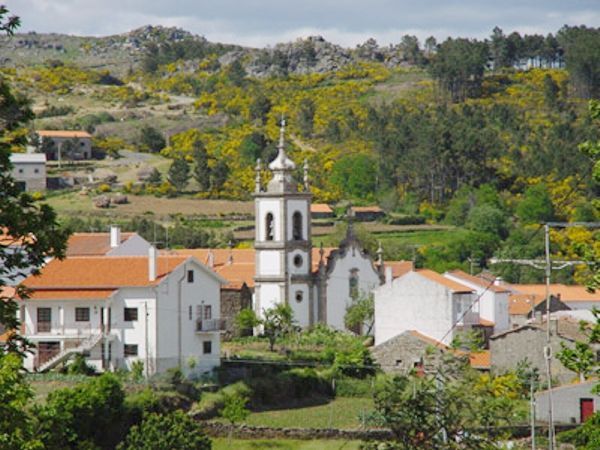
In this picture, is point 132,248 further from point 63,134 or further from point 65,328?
point 63,134

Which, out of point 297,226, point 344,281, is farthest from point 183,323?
point 344,281

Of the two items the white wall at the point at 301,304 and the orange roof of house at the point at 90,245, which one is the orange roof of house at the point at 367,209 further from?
the orange roof of house at the point at 90,245

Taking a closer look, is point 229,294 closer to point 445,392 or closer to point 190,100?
point 445,392

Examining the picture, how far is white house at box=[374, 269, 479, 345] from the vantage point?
211ft

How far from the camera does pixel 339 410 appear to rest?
5112cm

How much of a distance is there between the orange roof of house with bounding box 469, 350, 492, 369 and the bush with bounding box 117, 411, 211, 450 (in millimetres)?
17629

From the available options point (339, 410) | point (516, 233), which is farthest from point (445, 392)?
point (516, 233)

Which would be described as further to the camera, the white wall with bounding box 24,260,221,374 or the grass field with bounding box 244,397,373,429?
the white wall with bounding box 24,260,221,374

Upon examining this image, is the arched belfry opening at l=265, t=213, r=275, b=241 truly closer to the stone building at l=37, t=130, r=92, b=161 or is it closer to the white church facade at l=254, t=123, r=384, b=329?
the white church facade at l=254, t=123, r=384, b=329

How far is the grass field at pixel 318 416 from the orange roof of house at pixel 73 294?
21.5 feet

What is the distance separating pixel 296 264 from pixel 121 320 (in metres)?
18.8

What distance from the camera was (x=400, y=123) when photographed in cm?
13262

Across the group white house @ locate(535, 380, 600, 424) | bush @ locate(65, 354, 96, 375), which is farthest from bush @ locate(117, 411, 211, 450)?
white house @ locate(535, 380, 600, 424)

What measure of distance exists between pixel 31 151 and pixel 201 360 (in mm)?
69394
